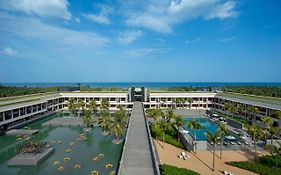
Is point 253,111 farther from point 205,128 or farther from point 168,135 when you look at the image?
point 168,135

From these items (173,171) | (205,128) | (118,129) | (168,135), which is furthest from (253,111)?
(173,171)

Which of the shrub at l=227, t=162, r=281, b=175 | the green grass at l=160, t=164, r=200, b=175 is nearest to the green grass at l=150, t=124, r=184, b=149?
the shrub at l=227, t=162, r=281, b=175

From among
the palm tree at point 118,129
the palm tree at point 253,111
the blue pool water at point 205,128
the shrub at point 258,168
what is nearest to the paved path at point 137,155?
the palm tree at point 118,129

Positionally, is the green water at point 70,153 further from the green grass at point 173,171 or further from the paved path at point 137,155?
the green grass at point 173,171

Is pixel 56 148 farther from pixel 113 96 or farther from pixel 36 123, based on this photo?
pixel 113 96

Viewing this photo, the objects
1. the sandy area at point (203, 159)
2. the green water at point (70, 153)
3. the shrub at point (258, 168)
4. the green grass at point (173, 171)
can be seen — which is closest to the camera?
the green grass at point (173, 171)

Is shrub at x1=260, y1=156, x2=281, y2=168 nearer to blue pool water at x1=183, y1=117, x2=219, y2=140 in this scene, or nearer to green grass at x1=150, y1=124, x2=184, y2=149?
green grass at x1=150, y1=124, x2=184, y2=149

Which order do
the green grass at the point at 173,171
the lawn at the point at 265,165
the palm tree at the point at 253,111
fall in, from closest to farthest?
the green grass at the point at 173,171 → the lawn at the point at 265,165 → the palm tree at the point at 253,111
